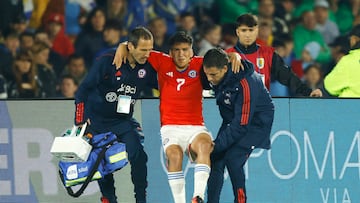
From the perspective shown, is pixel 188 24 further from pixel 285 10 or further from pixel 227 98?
pixel 227 98

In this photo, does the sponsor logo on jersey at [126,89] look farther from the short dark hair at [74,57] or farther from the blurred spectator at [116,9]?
the blurred spectator at [116,9]

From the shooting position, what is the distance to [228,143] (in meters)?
12.4

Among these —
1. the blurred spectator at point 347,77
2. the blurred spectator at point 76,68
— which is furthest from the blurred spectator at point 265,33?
the blurred spectator at point 347,77

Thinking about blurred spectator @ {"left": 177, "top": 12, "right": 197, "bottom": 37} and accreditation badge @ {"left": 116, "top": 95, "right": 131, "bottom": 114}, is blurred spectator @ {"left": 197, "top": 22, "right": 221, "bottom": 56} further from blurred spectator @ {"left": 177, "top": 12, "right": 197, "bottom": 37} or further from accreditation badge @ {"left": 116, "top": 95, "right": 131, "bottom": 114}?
accreditation badge @ {"left": 116, "top": 95, "right": 131, "bottom": 114}

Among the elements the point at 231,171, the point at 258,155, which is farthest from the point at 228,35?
the point at 231,171

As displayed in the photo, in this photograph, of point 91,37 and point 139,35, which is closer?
point 139,35

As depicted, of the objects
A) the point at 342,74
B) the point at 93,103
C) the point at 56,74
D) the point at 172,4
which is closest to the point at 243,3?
the point at 172,4

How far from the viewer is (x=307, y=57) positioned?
19125mm

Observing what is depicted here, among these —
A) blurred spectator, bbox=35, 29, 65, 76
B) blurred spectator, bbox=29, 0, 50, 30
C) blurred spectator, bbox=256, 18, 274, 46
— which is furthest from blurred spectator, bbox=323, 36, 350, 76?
blurred spectator, bbox=29, 0, 50, 30

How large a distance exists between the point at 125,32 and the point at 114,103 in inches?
221

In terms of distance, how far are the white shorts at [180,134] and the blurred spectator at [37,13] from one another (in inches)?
250

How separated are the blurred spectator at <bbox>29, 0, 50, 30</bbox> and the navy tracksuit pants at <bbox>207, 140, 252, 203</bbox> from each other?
6.70 meters

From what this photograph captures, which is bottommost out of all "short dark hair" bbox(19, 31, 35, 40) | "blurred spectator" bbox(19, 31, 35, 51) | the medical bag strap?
the medical bag strap

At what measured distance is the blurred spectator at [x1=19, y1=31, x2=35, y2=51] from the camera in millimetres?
18000
